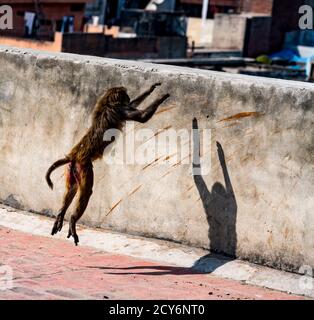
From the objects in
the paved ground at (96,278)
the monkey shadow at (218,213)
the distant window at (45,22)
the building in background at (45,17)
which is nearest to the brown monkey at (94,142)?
the paved ground at (96,278)

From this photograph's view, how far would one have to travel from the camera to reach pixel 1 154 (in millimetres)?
9023

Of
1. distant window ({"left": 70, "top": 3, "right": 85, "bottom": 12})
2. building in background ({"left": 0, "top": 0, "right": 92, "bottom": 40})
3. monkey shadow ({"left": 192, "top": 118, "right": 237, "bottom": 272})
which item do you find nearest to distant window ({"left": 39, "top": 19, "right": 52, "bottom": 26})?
building in background ({"left": 0, "top": 0, "right": 92, "bottom": 40})

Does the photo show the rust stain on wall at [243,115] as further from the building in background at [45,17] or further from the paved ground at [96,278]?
the building in background at [45,17]

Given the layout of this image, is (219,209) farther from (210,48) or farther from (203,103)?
(210,48)

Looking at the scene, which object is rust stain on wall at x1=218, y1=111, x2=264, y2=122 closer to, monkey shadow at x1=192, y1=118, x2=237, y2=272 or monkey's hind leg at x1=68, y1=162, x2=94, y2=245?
monkey shadow at x1=192, y1=118, x2=237, y2=272

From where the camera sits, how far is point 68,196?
8.23 m

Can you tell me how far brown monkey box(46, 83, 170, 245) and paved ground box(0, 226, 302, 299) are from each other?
39 centimetres

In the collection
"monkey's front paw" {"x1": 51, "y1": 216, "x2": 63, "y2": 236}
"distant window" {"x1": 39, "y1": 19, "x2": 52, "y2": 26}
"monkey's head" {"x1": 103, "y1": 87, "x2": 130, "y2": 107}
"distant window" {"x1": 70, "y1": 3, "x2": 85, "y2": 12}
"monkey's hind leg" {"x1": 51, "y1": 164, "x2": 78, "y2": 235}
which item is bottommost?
"monkey's front paw" {"x1": 51, "y1": 216, "x2": 63, "y2": 236}

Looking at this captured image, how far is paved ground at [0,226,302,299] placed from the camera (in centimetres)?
656

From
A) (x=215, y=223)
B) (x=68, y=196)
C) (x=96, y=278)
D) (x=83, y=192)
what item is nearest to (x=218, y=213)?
(x=215, y=223)

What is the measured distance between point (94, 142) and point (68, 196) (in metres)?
0.61

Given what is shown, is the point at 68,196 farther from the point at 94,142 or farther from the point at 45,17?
the point at 45,17
